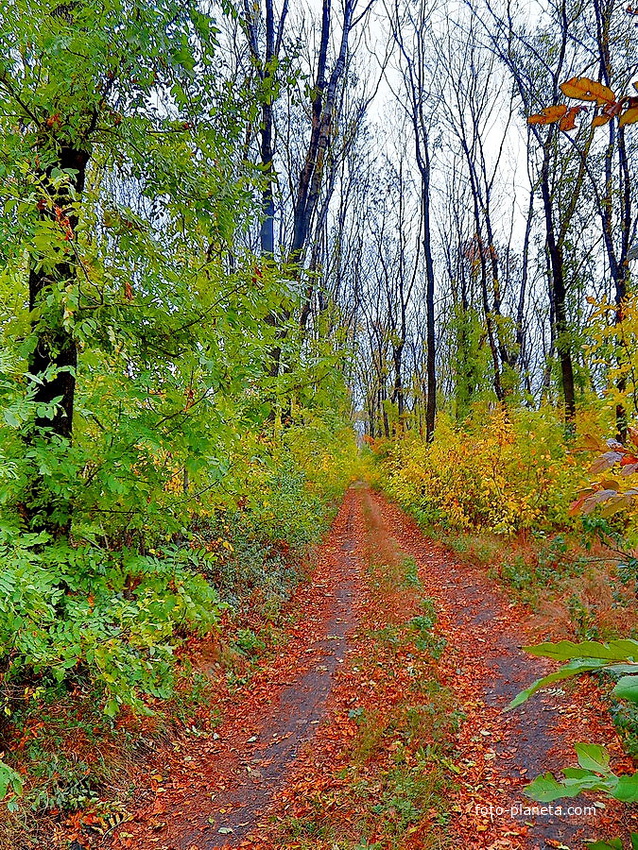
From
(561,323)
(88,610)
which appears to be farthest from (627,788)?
(561,323)

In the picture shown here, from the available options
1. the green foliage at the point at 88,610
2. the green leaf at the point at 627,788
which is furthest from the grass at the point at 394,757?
the green leaf at the point at 627,788

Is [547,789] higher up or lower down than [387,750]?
higher up

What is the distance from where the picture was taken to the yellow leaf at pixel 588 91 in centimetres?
90

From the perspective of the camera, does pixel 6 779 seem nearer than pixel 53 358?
Yes

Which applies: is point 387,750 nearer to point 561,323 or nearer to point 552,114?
point 552,114

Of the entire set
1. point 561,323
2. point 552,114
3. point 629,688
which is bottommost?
point 629,688

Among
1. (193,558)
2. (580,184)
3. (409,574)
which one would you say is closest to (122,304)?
(193,558)

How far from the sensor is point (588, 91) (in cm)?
91

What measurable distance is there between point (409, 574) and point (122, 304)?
6741 millimetres

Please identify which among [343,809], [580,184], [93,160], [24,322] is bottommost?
[343,809]

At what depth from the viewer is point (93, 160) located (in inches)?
136

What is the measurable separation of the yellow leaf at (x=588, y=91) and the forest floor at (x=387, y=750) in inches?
152

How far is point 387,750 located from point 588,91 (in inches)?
179

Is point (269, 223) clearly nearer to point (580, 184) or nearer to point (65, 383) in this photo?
point (65, 383)
